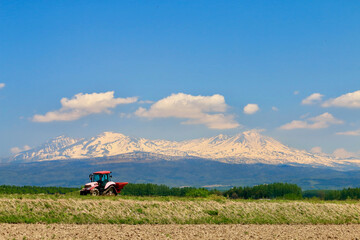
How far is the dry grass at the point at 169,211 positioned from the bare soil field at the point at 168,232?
2.62 m

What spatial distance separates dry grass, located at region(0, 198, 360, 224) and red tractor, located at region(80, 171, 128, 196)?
11.7 meters

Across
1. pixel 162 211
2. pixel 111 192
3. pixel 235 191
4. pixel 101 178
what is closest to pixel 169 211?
pixel 162 211

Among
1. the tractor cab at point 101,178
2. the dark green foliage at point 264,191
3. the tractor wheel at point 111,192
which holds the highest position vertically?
the tractor cab at point 101,178

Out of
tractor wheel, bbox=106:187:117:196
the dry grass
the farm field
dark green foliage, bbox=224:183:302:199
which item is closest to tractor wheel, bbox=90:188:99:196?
tractor wheel, bbox=106:187:117:196

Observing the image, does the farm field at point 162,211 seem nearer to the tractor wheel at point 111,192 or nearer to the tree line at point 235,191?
the tractor wheel at point 111,192

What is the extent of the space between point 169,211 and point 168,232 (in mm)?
9720

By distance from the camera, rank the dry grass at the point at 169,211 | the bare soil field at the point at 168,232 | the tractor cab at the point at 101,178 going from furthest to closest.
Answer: the tractor cab at the point at 101,178
the dry grass at the point at 169,211
the bare soil field at the point at 168,232

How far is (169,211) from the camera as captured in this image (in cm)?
5125

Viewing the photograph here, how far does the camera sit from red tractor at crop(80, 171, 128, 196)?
63188 mm

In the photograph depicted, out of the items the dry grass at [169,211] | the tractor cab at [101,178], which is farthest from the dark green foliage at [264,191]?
the dry grass at [169,211]

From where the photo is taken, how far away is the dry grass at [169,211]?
46781 millimetres

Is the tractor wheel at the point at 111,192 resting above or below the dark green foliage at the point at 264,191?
above

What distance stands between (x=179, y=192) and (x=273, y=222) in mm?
83229

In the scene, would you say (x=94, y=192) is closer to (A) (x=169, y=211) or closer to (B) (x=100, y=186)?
(B) (x=100, y=186)
